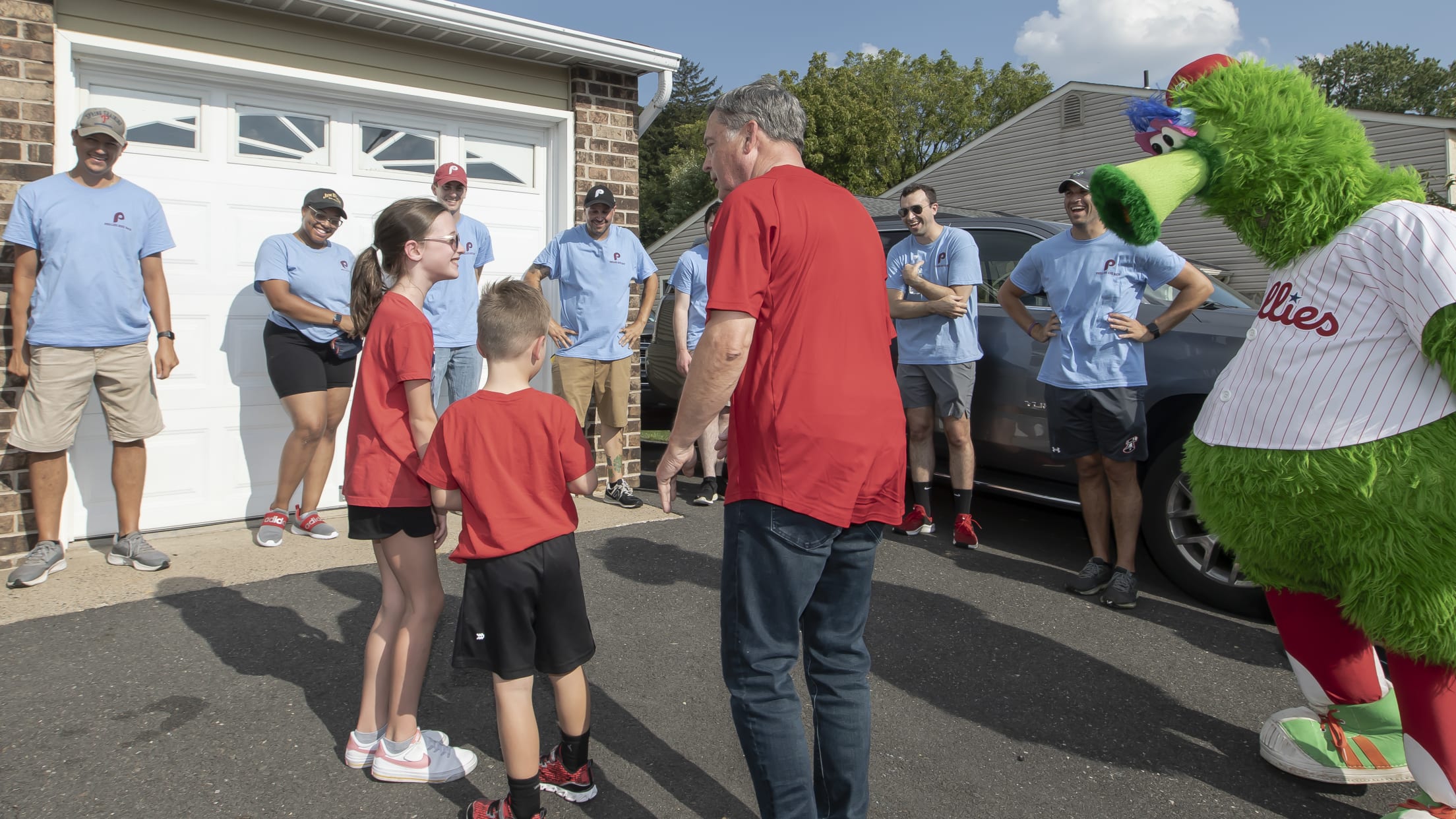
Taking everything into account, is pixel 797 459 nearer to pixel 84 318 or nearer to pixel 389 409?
pixel 389 409

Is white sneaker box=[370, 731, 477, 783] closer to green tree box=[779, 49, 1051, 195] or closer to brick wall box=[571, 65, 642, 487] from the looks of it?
brick wall box=[571, 65, 642, 487]

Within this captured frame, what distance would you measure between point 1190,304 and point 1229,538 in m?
1.99

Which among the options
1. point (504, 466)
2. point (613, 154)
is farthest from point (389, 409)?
point (613, 154)

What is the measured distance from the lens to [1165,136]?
103 inches

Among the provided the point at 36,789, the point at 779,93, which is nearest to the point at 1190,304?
the point at 779,93

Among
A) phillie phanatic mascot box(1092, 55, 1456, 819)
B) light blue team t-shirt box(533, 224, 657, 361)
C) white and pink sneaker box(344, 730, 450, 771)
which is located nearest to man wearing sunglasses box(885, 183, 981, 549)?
light blue team t-shirt box(533, 224, 657, 361)

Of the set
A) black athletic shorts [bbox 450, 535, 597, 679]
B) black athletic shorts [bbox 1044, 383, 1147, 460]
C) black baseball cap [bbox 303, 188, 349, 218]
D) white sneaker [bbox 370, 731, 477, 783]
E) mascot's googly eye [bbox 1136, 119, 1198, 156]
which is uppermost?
black baseball cap [bbox 303, 188, 349, 218]

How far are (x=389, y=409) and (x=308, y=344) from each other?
285cm

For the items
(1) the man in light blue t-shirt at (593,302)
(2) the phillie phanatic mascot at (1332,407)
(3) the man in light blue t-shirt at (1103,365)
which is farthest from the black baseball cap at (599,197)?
(2) the phillie phanatic mascot at (1332,407)

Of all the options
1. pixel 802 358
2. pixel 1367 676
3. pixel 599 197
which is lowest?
pixel 1367 676

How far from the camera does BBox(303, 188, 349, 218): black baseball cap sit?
5.08 m

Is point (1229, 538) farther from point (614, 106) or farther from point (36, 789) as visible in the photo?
point (614, 106)

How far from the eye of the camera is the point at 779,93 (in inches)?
92.4

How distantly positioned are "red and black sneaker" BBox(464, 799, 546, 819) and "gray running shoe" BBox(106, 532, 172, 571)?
117 inches
